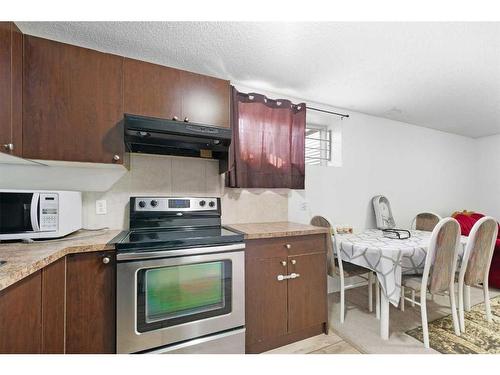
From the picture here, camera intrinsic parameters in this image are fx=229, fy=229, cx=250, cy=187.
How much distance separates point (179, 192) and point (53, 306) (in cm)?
111

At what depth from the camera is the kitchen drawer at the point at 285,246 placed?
163cm

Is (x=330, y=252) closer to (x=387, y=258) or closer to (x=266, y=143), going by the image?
(x=387, y=258)

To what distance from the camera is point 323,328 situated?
1.90 meters

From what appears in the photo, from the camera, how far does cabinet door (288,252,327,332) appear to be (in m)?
1.75

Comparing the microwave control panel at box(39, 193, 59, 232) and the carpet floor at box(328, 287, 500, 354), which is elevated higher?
the microwave control panel at box(39, 193, 59, 232)

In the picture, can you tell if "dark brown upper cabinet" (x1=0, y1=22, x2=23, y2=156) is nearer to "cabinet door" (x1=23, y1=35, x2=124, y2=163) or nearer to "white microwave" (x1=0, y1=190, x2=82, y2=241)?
"cabinet door" (x1=23, y1=35, x2=124, y2=163)

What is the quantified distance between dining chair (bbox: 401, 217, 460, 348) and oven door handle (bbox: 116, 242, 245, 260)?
142 centimetres

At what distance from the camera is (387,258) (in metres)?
1.74

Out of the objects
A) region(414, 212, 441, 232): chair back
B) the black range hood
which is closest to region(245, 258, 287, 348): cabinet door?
the black range hood

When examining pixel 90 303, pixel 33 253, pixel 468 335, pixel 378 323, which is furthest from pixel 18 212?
pixel 468 335

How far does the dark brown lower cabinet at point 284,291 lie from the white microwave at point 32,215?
1.18 metres

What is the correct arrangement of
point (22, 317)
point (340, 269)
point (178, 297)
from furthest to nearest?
1. point (340, 269)
2. point (178, 297)
3. point (22, 317)
